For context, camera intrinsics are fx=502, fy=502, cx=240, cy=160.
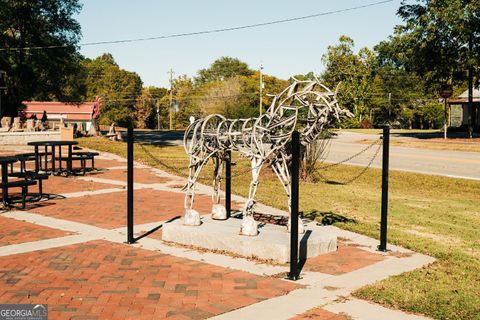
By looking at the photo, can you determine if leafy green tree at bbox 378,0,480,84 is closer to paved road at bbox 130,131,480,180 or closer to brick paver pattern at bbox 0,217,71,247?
paved road at bbox 130,131,480,180

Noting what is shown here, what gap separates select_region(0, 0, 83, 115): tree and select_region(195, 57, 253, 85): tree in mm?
55992

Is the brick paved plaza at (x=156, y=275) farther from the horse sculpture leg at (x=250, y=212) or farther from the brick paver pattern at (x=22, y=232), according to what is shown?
the horse sculpture leg at (x=250, y=212)

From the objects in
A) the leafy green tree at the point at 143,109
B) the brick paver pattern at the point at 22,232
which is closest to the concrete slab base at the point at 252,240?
the brick paver pattern at the point at 22,232

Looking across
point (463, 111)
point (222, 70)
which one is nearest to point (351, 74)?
point (463, 111)

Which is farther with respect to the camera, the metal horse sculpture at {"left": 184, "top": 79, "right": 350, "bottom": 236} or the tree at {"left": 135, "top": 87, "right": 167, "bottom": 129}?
the tree at {"left": 135, "top": 87, "right": 167, "bottom": 129}

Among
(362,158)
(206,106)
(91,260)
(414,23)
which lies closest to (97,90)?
(206,106)

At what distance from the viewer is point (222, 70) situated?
93312 mm

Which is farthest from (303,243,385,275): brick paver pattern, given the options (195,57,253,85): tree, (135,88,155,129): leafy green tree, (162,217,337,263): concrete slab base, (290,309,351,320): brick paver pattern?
(195,57,253,85): tree

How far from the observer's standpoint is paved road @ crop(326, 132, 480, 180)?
19219 millimetres

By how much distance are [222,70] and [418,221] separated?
85019 mm

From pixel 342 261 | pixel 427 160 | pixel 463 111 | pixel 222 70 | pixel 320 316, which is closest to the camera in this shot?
pixel 320 316

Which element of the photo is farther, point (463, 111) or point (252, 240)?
point (463, 111)

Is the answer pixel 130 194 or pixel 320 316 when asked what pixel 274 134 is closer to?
pixel 130 194

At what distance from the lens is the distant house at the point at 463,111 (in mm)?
43875
